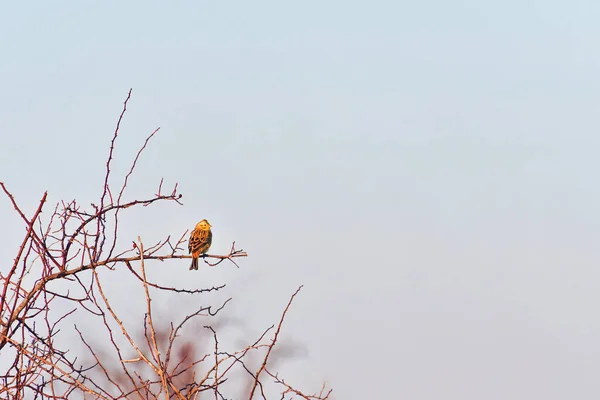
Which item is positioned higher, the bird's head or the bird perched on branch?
the bird's head

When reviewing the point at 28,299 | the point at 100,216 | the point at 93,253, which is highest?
the point at 100,216

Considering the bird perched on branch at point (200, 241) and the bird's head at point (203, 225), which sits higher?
the bird's head at point (203, 225)

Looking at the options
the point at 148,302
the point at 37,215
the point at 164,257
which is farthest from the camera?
the point at 164,257

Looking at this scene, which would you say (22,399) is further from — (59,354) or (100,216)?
(100,216)

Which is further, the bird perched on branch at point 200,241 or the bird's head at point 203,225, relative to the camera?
the bird's head at point 203,225

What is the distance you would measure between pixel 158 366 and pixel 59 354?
0.67 m

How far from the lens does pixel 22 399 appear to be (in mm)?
2357

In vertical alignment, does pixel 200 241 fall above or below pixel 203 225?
below

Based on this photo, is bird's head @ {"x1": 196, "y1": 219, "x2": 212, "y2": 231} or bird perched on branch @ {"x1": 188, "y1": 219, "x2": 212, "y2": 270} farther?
bird's head @ {"x1": 196, "y1": 219, "x2": 212, "y2": 231}

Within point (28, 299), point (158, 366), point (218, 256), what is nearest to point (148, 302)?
point (158, 366)

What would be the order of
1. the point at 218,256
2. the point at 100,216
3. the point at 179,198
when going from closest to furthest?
the point at 100,216, the point at 179,198, the point at 218,256

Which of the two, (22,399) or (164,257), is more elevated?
(164,257)

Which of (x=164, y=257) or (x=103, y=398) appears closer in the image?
(x=103, y=398)

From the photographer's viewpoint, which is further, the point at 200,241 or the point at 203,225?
the point at 203,225
